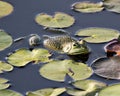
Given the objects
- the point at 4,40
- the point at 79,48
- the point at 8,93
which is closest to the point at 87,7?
the point at 79,48

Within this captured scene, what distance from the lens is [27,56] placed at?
212 cm

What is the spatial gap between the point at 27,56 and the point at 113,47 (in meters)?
0.42

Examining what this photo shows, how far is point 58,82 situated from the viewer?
77.7 inches

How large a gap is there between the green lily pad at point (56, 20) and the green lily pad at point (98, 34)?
103 millimetres

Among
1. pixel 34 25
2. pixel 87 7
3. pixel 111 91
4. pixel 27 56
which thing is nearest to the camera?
pixel 111 91

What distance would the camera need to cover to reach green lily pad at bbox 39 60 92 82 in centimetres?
199

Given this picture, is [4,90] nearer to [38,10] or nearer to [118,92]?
[118,92]

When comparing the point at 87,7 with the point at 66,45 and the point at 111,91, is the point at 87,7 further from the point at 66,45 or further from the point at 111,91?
the point at 111,91

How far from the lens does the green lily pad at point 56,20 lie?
2.34 m

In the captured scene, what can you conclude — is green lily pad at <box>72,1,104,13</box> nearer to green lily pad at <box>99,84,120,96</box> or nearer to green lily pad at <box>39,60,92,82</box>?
green lily pad at <box>39,60,92,82</box>

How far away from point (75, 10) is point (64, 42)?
0.33m

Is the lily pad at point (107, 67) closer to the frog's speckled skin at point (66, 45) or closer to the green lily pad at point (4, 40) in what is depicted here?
the frog's speckled skin at point (66, 45)

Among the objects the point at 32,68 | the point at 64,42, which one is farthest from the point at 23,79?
the point at 64,42

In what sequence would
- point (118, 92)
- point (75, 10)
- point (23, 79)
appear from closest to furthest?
point (118, 92), point (23, 79), point (75, 10)
